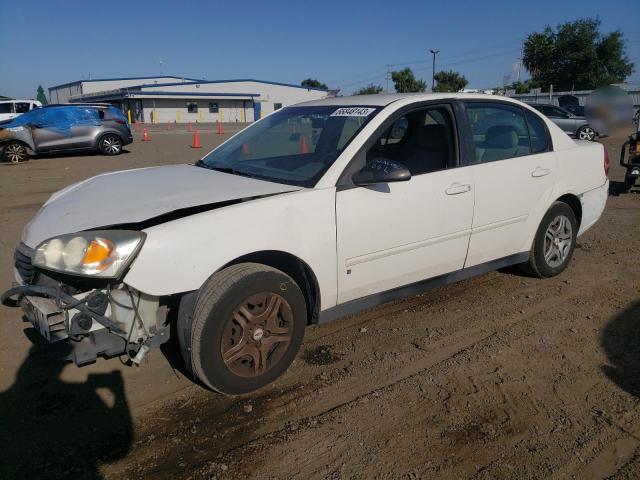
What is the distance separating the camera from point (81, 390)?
3053mm

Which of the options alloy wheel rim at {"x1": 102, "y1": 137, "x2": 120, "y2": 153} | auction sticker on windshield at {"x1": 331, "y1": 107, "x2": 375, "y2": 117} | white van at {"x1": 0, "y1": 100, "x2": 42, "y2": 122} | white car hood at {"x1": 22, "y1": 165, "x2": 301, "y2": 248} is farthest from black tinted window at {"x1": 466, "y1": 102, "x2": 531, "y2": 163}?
white van at {"x1": 0, "y1": 100, "x2": 42, "y2": 122}

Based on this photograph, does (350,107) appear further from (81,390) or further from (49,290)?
(81,390)

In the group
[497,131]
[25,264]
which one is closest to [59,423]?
[25,264]

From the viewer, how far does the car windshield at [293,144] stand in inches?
133

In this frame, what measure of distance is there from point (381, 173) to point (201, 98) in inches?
2318

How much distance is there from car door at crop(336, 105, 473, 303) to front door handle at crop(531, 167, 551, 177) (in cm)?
84

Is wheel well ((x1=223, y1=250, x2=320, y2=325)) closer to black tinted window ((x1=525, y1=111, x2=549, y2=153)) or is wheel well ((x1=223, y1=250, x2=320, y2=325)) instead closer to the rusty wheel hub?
the rusty wheel hub

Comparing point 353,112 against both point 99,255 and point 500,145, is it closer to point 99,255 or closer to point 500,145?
point 500,145

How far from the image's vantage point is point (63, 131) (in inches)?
611

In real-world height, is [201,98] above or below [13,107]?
above

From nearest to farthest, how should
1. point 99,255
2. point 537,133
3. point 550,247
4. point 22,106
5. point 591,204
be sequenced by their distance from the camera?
point 99,255 → point 537,133 → point 550,247 → point 591,204 → point 22,106

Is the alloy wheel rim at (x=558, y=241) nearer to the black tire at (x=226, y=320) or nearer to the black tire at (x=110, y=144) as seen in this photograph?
the black tire at (x=226, y=320)

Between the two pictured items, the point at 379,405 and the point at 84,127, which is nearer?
the point at 379,405

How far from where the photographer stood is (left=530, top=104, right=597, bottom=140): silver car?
1948cm
